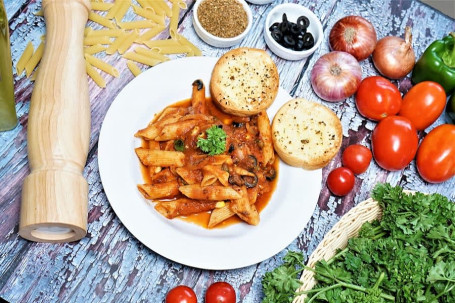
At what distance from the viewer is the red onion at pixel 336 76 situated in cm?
334

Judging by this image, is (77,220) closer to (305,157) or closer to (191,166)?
(191,166)

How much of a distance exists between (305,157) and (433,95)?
2.79 ft

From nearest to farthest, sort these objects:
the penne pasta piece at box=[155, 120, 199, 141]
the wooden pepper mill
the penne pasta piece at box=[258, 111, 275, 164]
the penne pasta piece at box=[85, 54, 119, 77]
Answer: the wooden pepper mill, the penne pasta piece at box=[155, 120, 199, 141], the penne pasta piece at box=[258, 111, 275, 164], the penne pasta piece at box=[85, 54, 119, 77]

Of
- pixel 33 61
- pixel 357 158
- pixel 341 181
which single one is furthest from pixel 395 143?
pixel 33 61

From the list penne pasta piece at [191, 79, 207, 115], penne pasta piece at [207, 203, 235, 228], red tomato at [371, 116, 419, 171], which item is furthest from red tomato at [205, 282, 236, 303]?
red tomato at [371, 116, 419, 171]

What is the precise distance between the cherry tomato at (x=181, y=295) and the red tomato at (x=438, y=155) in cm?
144

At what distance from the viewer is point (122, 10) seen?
335 cm

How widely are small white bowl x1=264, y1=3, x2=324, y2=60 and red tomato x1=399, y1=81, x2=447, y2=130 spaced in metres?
0.60

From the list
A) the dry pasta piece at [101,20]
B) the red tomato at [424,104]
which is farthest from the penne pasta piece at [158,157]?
the red tomato at [424,104]

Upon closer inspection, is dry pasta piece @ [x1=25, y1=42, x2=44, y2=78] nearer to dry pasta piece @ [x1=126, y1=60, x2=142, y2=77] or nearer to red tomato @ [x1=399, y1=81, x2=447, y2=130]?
dry pasta piece @ [x1=126, y1=60, x2=142, y2=77]

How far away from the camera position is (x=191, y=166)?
3012 mm

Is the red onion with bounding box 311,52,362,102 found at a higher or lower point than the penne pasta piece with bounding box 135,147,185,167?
higher

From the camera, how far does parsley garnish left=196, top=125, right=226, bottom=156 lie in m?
2.93

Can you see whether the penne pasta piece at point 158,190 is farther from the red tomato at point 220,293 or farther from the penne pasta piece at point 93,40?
the penne pasta piece at point 93,40
